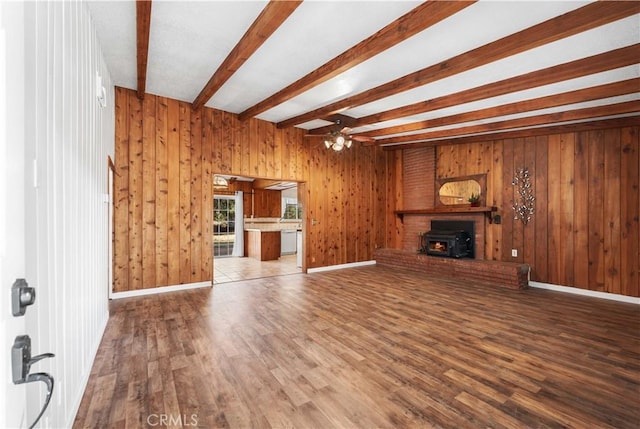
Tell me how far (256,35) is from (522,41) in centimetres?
243

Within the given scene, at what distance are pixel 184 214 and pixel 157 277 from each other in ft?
3.66

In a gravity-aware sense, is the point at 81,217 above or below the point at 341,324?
above

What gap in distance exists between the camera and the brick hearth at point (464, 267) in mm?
5125

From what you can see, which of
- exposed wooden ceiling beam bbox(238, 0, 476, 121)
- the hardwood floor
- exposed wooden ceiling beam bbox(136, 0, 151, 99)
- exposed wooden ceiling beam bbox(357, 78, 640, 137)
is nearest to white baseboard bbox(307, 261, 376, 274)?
the hardwood floor

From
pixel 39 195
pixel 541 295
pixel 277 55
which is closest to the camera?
pixel 39 195

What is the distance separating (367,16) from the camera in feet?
8.55

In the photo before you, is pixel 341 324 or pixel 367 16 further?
pixel 341 324

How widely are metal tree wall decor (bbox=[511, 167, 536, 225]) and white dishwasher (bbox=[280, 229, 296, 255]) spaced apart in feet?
21.3

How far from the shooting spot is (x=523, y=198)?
5.52 m

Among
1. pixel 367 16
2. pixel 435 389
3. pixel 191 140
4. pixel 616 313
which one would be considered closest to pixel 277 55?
pixel 367 16

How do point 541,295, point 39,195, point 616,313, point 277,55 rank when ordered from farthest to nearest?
point 541,295, point 616,313, point 277,55, point 39,195

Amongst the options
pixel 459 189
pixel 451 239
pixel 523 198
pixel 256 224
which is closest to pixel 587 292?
pixel 523 198

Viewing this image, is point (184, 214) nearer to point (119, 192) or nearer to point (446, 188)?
point (119, 192)

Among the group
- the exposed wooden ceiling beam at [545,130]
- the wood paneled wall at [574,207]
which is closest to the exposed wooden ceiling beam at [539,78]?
the exposed wooden ceiling beam at [545,130]
